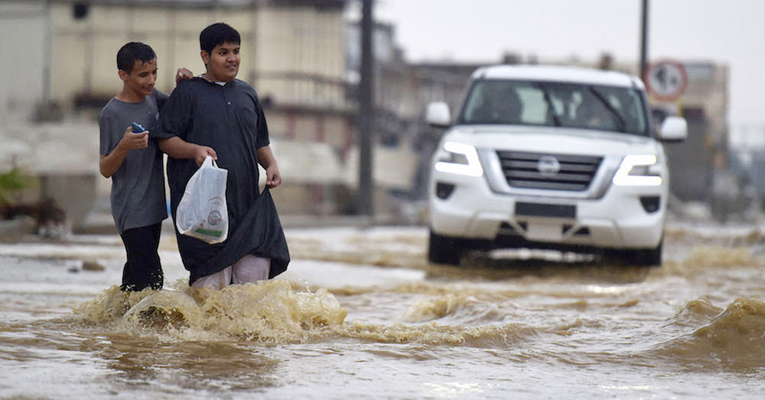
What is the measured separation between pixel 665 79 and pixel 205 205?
15058 mm

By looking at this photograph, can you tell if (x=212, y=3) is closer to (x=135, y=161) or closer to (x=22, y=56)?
(x=22, y=56)

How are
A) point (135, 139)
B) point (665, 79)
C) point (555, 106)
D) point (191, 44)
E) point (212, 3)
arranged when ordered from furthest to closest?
point (212, 3) → point (191, 44) → point (665, 79) → point (555, 106) → point (135, 139)

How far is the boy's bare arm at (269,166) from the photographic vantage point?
593 cm

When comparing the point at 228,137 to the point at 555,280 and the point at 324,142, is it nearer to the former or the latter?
the point at 555,280

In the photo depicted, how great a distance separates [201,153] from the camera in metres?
5.73

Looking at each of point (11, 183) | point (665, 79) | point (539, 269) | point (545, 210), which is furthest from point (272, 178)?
point (665, 79)

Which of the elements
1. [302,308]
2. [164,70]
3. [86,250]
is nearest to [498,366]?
[302,308]

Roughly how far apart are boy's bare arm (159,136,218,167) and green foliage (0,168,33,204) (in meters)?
9.58

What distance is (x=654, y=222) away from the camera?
10.9m

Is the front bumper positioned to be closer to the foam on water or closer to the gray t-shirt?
the foam on water

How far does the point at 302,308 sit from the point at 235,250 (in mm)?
620

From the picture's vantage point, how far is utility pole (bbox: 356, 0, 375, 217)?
25.6 m

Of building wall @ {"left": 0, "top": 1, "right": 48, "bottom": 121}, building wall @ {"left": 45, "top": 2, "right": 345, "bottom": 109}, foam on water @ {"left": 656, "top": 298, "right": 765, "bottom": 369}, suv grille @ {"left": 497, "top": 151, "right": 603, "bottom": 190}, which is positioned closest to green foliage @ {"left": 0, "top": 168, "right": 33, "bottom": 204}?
suv grille @ {"left": 497, "top": 151, "right": 603, "bottom": 190}

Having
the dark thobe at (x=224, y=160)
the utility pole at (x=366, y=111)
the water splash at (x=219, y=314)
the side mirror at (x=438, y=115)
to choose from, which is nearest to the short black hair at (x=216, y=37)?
the dark thobe at (x=224, y=160)
